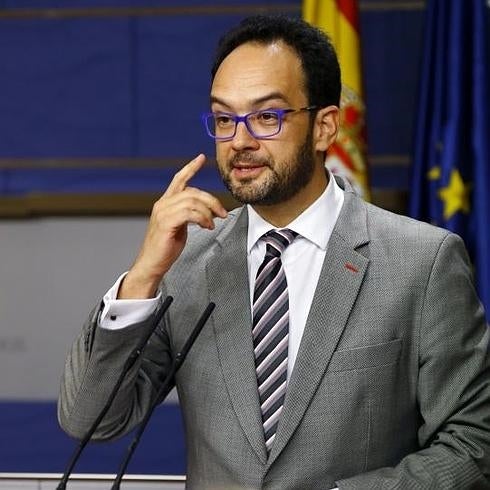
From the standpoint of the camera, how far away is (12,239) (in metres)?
4.64

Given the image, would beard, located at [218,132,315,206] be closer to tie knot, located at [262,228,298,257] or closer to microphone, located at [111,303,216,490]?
tie knot, located at [262,228,298,257]

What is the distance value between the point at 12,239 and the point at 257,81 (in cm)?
290

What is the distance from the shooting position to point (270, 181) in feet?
6.24

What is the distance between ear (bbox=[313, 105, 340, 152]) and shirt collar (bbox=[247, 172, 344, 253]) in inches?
3.1

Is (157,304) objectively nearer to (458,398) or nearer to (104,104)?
(458,398)

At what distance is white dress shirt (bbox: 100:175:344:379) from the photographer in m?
1.99

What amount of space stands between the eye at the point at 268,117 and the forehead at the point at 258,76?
2 cm

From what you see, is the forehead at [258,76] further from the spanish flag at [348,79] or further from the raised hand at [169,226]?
the spanish flag at [348,79]

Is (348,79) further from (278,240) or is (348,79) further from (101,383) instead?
(101,383)

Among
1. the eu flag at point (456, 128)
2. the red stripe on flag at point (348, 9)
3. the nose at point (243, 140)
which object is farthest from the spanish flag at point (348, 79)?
the nose at point (243, 140)

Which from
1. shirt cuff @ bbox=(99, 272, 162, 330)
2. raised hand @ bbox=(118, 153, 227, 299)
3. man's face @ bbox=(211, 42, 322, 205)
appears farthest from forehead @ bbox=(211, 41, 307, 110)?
shirt cuff @ bbox=(99, 272, 162, 330)

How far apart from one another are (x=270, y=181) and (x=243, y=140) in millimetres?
88

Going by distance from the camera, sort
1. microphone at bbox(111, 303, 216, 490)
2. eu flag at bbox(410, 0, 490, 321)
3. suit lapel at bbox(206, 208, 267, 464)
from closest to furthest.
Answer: microphone at bbox(111, 303, 216, 490) → suit lapel at bbox(206, 208, 267, 464) → eu flag at bbox(410, 0, 490, 321)

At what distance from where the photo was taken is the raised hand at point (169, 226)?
1831 millimetres
